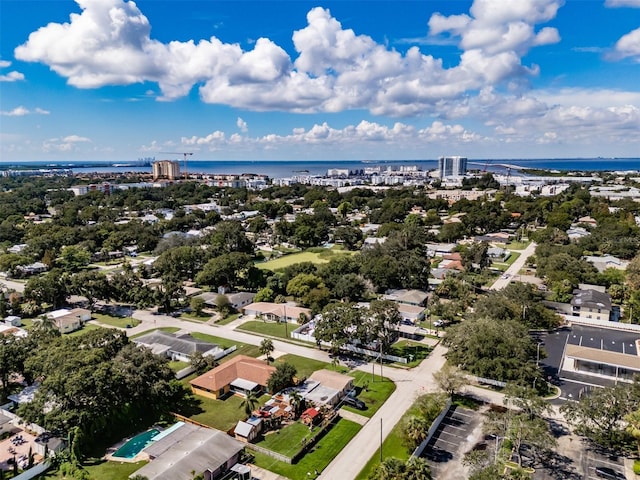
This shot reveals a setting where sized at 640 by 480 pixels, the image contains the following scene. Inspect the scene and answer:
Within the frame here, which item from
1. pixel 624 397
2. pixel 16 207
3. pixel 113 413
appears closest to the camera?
pixel 624 397

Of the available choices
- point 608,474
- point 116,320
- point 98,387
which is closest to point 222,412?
point 98,387

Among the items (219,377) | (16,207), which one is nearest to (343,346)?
(219,377)

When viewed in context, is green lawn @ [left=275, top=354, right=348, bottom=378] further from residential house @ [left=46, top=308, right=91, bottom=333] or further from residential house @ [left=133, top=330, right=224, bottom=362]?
residential house @ [left=46, top=308, right=91, bottom=333]

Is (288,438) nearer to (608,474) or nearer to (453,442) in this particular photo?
(453,442)

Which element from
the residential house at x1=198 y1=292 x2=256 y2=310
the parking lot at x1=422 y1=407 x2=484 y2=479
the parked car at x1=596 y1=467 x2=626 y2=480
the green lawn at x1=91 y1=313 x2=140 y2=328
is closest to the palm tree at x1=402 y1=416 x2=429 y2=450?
the parking lot at x1=422 y1=407 x2=484 y2=479

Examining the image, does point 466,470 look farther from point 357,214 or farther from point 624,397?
point 357,214

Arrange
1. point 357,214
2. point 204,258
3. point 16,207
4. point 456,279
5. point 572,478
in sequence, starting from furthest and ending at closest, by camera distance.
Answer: point 357,214 < point 16,207 < point 204,258 < point 456,279 < point 572,478

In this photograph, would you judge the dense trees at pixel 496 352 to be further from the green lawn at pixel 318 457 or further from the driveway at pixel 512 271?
the driveway at pixel 512 271

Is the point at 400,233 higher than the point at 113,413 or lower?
higher

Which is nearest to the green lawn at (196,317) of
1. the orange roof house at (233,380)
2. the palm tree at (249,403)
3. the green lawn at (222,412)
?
the orange roof house at (233,380)
